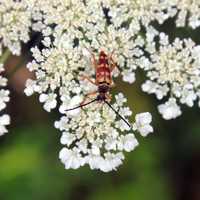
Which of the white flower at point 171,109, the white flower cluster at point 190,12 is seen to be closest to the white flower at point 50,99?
the white flower at point 171,109

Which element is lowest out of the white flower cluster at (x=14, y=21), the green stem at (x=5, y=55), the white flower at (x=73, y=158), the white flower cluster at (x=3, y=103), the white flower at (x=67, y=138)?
the white flower at (x=73, y=158)

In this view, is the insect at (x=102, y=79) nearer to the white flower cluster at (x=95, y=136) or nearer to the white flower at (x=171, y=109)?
the white flower cluster at (x=95, y=136)

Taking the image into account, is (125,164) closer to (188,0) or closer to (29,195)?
(29,195)

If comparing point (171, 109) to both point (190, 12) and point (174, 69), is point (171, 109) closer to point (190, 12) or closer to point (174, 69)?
point (174, 69)

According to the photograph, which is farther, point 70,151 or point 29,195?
point 29,195

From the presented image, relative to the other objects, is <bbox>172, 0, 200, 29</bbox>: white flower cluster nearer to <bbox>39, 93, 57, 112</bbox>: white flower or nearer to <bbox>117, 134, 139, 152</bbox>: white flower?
<bbox>117, 134, 139, 152</bbox>: white flower

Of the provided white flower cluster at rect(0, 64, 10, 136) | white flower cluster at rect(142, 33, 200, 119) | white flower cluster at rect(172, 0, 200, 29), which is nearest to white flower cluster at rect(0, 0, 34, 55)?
white flower cluster at rect(0, 64, 10, 136)

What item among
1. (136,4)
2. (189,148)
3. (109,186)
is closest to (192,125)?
(189,148)
